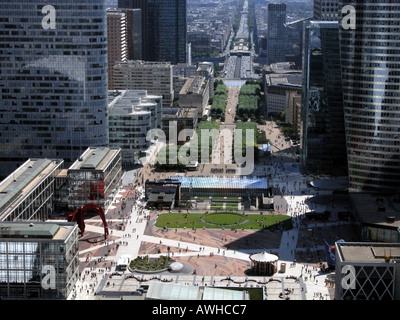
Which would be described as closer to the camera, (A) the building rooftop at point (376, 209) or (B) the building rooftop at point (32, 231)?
(B) the building rooftop at point (32, 231)

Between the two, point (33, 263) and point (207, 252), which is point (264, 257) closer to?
point (207, 252)

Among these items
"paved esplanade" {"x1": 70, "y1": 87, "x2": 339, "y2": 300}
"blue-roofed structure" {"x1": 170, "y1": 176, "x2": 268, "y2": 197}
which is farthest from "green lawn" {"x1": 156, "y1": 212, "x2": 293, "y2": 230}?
"blue-roofed structure" {"x1": 170, "y1": 176, "x2": 268, "y2": 197}

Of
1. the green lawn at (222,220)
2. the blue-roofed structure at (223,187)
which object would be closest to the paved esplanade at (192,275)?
the green lawn at (222,220)

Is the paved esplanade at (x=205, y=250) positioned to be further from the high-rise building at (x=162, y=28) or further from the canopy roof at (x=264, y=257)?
the high-rise building at (x=162, y=28)
